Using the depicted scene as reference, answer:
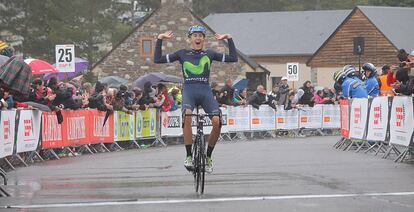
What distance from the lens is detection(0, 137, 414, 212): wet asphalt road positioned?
11.5 m

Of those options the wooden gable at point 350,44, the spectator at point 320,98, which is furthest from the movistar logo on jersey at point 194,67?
the wooden gable at point 350,44

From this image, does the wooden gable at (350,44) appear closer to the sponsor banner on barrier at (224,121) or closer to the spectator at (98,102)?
the sponsor banner on barrier at (224,121)

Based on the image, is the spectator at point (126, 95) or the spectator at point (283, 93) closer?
the spectator at point (126, 95)

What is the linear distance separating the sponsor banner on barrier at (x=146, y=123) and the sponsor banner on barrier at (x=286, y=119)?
7.86 metres

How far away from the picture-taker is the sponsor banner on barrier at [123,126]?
26.5 meters

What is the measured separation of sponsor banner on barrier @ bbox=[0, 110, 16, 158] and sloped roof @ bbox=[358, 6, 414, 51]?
52.8m

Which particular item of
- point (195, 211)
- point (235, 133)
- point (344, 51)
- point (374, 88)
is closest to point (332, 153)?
point (374, 88)

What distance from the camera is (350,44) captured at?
2803 inches

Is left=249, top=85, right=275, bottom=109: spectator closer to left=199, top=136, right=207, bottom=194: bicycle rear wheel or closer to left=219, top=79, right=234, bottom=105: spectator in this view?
left=219, top=79, right=234, bottom=105: spectator

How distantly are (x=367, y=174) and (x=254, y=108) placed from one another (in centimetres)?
1972

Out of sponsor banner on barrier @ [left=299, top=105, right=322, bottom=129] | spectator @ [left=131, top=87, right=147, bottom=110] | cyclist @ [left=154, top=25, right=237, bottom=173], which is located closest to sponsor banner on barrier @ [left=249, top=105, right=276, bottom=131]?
sponsor banner on barrier @ [left=299, top=105, right=322, bottom=129]

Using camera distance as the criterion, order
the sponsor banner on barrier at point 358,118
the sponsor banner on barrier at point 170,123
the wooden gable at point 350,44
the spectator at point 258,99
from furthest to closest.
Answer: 1. the wooden gable at point 350,44
2. the spectator at point 258,99
3. the sponsor banner on barrier at point 170,123
4. the sponsor banner on barrier at point 358,118

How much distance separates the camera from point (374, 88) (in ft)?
73.5

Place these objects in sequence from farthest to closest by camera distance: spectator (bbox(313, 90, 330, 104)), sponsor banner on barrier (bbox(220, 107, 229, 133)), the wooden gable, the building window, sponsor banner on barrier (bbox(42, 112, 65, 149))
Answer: the wooden gable, the building window, spectator (bbox(313, 90, 330, 104)), sponsor banner on barrier (bbox(220, 107, 229, 133)), sponsor banner on barrier (bbox(42, 112, 65, 149))
